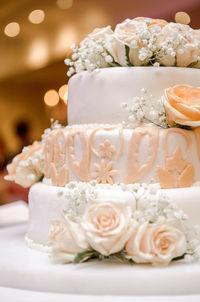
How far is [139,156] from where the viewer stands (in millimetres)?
2174

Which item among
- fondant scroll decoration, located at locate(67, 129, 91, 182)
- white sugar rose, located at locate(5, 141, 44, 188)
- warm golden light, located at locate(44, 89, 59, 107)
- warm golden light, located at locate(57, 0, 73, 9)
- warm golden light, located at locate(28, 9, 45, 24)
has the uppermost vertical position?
warm golden light, located at locate(57, 0, 73, 9)

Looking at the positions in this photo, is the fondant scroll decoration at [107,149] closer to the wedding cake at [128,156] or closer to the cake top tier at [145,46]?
the wedding cake at [128,156]

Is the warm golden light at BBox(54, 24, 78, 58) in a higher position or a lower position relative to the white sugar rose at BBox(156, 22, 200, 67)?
lower

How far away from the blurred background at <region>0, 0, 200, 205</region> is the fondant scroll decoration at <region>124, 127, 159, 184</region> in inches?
138

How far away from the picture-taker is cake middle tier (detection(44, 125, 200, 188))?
2.16 m

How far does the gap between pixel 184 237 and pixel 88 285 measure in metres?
0.44

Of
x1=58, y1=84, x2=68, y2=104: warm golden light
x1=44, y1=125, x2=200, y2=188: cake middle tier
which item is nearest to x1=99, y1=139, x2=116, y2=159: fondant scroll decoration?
x1=44, y1=125, x2=200, y2=188: cake middle tier

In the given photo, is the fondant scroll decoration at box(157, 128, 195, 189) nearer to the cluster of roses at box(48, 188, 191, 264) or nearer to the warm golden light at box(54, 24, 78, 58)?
the cluster of roses at box(48, 188, 191, 264)

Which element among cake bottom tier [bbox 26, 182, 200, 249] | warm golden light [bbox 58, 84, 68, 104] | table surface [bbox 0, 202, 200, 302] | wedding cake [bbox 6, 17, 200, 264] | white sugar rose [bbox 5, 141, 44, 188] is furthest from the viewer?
warm golden light [bbox 58, 84, 68, 104]

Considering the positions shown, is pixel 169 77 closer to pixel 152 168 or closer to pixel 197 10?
pixel 152 168

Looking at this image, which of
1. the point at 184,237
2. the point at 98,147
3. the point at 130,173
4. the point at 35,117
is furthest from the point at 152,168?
the point at 35,117

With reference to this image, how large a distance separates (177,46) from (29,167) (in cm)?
113

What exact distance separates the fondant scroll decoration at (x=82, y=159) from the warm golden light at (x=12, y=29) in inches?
187

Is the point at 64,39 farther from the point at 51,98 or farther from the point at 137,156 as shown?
the point at 137,156
